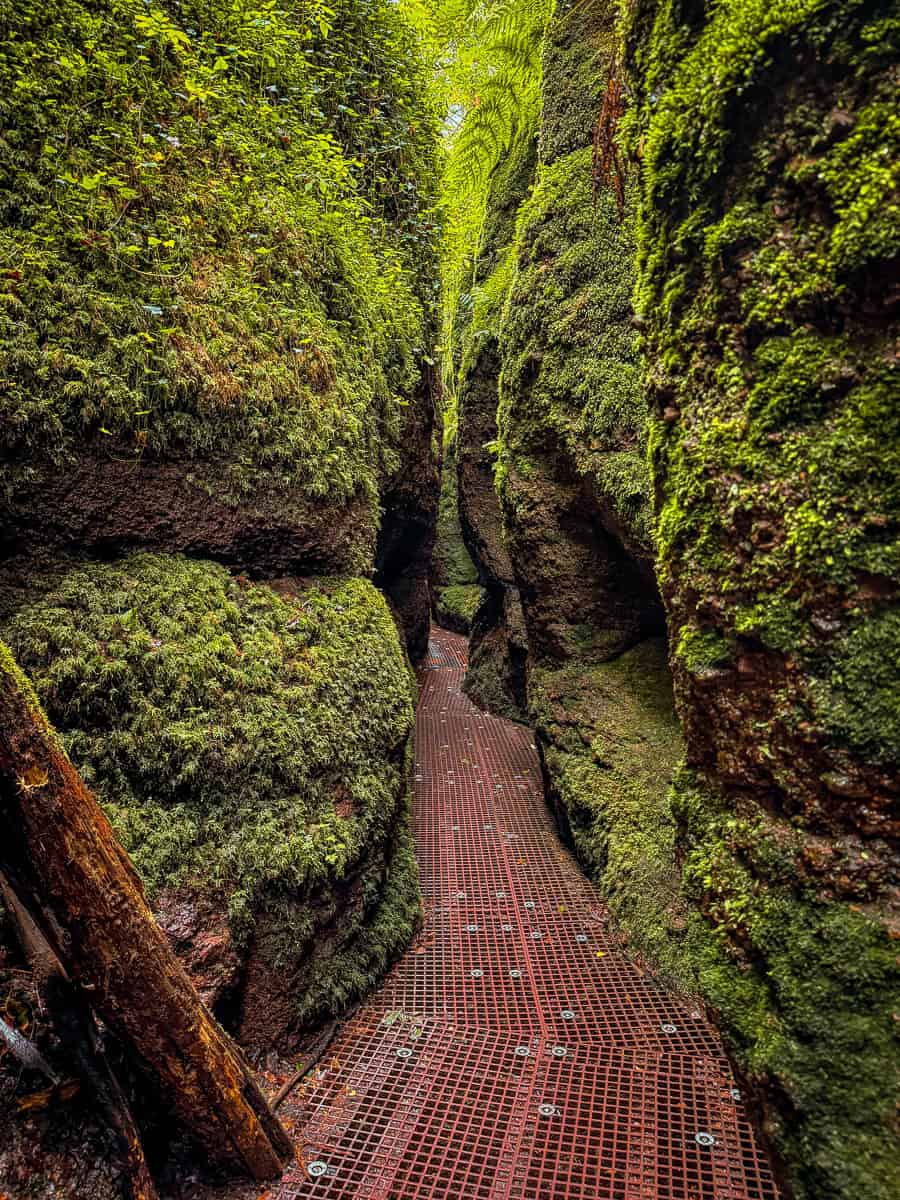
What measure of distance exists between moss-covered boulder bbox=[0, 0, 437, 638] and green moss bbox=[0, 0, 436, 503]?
0.6 inches

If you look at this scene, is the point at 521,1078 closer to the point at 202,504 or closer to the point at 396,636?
the point at 396,636

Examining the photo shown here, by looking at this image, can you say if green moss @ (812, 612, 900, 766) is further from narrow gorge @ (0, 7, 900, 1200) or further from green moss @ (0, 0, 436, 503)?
green moss @ (0, 0, 436, 503)

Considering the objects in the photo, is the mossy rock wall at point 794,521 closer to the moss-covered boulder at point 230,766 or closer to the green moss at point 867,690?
the green moss at point 867,690

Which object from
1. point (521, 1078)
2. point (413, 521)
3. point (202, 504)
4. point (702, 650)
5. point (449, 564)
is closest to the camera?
point (702, 650)

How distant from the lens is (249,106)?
206 inches

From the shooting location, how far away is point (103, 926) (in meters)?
2.45

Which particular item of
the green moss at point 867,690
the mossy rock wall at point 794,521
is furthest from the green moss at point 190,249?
the green moss at point 867,690

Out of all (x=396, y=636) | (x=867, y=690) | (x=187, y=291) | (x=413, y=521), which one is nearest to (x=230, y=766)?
(x=396, y=636)

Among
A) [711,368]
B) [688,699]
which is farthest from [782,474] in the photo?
[688,699]

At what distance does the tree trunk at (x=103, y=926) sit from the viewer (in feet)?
7.61

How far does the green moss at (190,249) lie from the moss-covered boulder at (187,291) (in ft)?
0.05

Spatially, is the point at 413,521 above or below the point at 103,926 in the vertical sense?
above

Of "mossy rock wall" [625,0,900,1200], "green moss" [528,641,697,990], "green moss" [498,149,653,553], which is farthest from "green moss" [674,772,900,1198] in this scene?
"green moss" [498,149,653,553]

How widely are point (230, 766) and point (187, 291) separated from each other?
3295 millimetres
